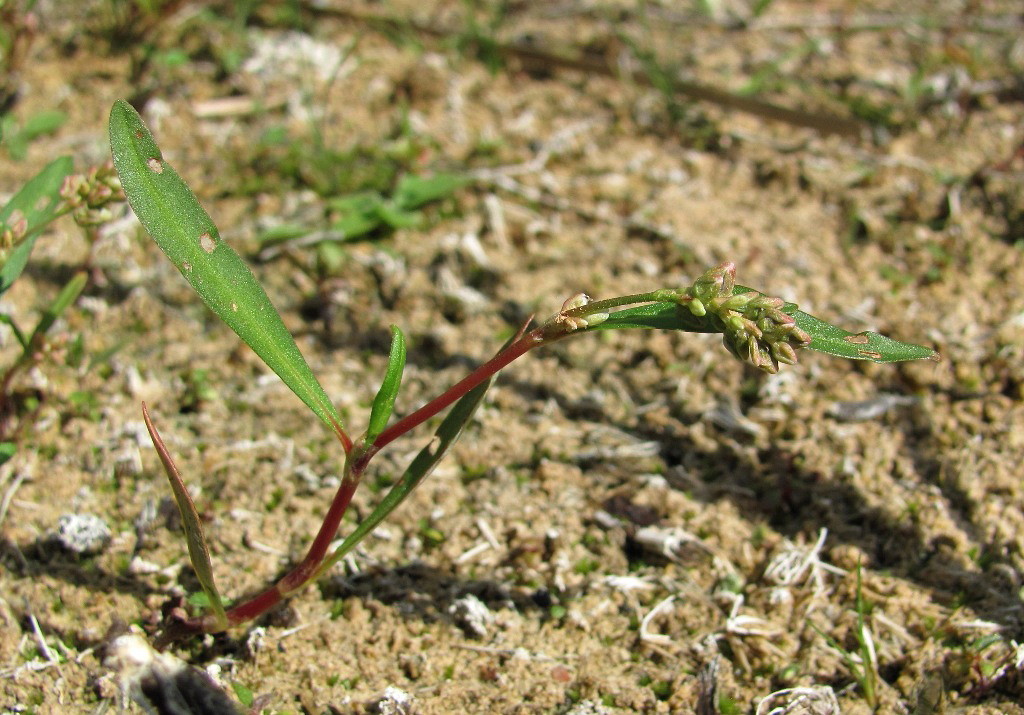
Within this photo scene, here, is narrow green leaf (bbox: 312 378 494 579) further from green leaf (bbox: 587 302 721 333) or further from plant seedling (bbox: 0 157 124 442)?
plant seedling (bbox: 0 157 124 442)

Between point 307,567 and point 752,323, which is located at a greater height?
point 752,323

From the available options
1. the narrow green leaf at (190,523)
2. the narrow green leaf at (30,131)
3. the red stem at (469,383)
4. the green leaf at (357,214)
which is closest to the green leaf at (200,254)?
the red stem at (469,383)

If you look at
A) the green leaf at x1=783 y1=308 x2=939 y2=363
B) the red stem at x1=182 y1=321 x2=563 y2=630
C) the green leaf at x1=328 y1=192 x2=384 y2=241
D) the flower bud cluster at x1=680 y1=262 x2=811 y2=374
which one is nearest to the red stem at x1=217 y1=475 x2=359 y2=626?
the red stem at x1=182 y1=321 x2=563 y2=630

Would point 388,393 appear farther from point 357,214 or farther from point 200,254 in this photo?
point 357,214

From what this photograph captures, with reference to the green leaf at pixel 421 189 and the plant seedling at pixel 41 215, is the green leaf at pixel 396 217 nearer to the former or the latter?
the green leaf at pixel 421 189

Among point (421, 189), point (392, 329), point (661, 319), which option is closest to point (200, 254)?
point (392, 329)

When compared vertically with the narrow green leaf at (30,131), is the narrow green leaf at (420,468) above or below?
below
